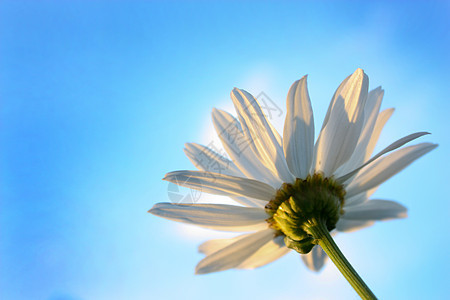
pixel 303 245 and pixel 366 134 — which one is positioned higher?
pixel 366 134

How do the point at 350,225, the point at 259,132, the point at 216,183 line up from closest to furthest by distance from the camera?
the point at 216,183, the point at 259,132, the point at 350,225

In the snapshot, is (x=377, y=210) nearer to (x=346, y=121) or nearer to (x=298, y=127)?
(x=346, y=121)

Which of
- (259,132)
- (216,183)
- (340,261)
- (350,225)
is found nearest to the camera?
(340,261)

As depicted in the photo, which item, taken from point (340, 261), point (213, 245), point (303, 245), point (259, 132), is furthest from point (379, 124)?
point (213, 245)

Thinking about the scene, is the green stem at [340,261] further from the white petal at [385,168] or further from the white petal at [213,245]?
the white petal at [213,245]

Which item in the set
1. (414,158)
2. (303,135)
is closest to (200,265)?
(303,135)

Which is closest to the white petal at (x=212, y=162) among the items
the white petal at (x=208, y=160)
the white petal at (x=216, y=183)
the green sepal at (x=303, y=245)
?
Answer: the white petal at (x=208, y=160)
